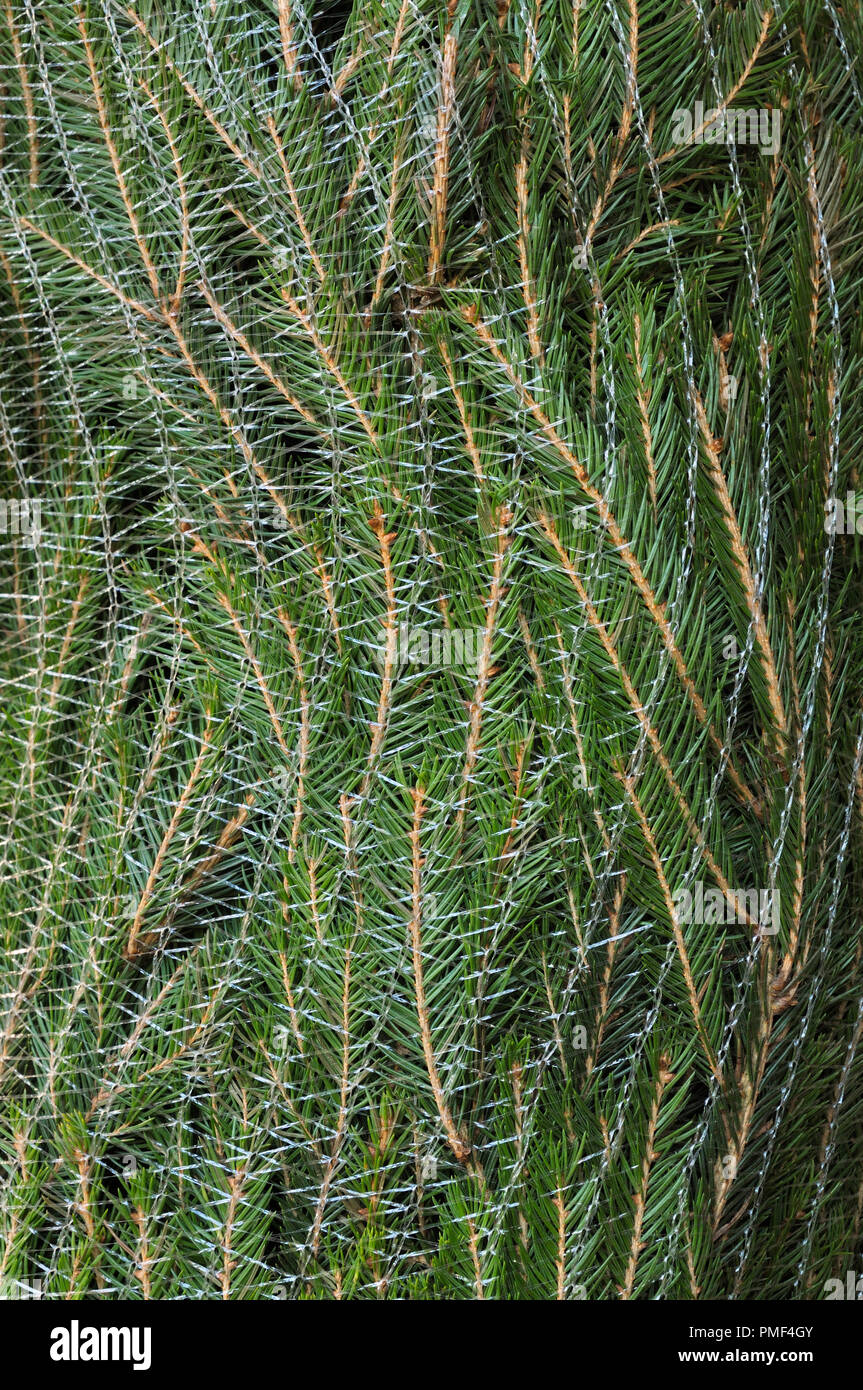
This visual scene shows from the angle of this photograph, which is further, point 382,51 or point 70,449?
point 70,449

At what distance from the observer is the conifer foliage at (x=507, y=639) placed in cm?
63

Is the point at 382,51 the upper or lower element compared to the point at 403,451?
upper

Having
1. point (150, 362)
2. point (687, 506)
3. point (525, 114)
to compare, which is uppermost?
point (525, 114)

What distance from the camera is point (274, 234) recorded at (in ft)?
2.15

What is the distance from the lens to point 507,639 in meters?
0.65

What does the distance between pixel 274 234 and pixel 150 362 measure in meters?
0.12

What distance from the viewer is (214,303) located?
68cm

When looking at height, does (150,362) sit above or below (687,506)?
above

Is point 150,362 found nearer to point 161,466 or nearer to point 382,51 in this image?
point 161,466

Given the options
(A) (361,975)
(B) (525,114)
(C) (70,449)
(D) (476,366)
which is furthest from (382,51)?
(A) (361,975)

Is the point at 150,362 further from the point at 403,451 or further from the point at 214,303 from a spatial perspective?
the point at 403,451

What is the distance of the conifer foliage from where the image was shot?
634mm
